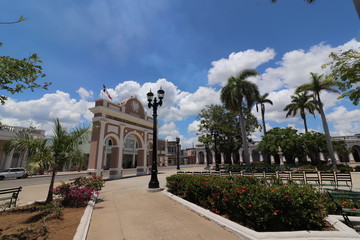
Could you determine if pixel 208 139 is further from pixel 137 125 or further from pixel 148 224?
pixel 148 224

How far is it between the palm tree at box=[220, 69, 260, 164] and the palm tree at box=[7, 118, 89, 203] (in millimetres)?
19168

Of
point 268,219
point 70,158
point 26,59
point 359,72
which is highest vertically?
point 359,72

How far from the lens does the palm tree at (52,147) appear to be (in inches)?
271

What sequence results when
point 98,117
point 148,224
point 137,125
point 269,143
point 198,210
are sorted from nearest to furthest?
point 148,224, point 198,210, point 98,117, point 137,125, point 269,143

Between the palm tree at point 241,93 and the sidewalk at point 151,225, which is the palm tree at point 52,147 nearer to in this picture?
the sidewalk at point 151,225

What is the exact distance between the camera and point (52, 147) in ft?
24.2

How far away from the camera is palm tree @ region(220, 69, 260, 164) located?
22.8m

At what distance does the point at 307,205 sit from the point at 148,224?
405 cm

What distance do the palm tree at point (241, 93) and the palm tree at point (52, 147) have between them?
62.9ft

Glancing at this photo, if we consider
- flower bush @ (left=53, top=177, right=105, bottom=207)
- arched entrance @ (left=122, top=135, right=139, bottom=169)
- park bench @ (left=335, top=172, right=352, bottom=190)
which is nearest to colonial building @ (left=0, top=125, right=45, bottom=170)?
arched entrance @ (left=122, top=135, right=139, bottom=169)

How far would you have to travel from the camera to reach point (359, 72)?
7.93 meters

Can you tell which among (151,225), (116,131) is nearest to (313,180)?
(151,225)

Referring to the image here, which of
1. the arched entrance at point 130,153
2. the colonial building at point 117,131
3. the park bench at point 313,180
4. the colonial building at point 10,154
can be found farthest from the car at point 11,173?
the park bench at point 313,180

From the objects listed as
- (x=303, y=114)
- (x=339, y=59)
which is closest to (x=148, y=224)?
(x=339, y=59)
